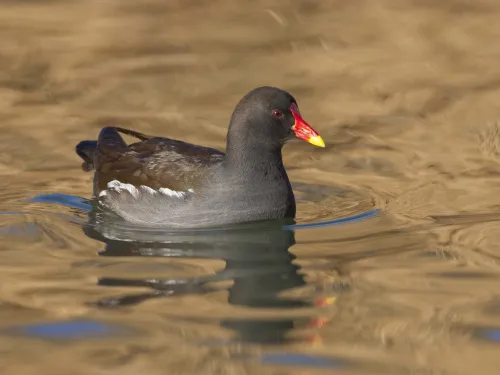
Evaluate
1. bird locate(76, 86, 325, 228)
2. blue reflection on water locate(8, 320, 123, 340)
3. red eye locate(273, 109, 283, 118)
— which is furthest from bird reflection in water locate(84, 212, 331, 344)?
red eye locate(273, 109, 283, 118)

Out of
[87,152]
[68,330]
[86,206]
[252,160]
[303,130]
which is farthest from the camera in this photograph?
[87,152]

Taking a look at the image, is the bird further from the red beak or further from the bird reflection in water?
the bird reflection in water

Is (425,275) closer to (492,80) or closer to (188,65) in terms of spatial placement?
(492,80)

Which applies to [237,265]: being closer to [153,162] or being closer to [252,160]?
[252,160]

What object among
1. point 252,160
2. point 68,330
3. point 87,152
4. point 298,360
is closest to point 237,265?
point 252,160

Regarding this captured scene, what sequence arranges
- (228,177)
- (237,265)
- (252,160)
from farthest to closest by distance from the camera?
(252,160) → (228,177) → (237,265)

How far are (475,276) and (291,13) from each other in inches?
326

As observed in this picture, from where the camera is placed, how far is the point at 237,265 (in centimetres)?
713

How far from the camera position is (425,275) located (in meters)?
6.91

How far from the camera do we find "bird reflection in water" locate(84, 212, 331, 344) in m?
6.00

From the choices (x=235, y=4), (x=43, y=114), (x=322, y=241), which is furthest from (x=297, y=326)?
(x=235, y=4)

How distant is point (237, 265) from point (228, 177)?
3.45 ft

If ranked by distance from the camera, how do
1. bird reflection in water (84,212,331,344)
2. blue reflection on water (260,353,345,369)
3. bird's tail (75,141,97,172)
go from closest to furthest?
1. blue reflection on water (260,353,345,369)
2. bird reflection in water (84,212,331,344)
3. bird's tail (75,141,97,172)

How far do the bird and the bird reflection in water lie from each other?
0.13 metres
